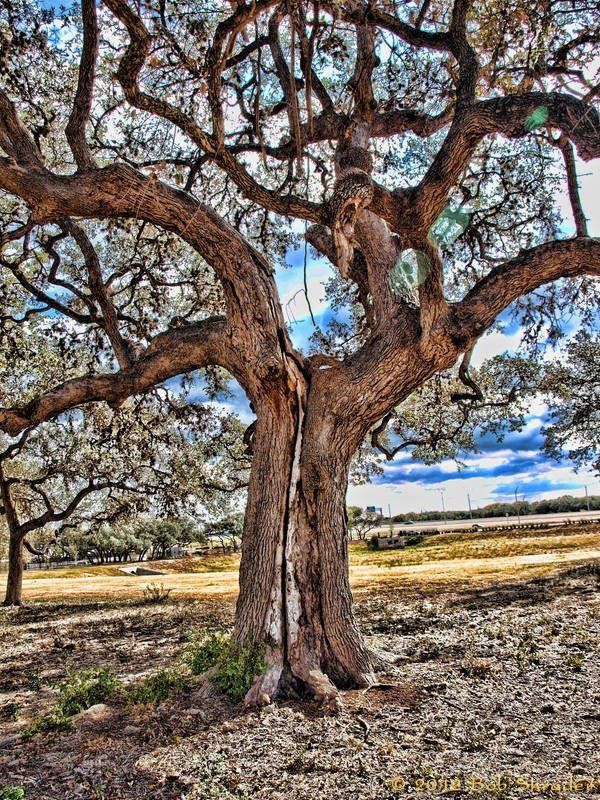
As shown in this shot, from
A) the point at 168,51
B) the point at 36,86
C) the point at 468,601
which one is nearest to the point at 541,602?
the point at 468,601

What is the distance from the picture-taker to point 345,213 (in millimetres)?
5176

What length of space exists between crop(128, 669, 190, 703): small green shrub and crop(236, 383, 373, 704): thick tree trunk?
0.63 m

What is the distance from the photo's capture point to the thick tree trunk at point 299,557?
4.88m

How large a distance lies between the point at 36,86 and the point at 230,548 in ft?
157

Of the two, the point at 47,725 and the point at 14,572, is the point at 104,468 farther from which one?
the point at 47,725

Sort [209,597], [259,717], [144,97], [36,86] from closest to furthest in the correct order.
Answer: [259,717] → [144,97] → [36,86] → [209,597]

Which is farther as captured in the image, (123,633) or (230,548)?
(230,548)

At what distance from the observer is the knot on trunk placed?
512 centimetres

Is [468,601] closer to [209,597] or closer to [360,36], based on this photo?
[209,597]

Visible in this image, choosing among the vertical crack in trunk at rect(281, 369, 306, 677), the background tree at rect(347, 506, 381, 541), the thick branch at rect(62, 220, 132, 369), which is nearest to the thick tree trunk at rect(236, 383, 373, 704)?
the vertical crack in trunk at rect(281, 369, 306, 677)

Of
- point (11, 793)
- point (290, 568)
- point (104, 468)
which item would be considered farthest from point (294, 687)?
point (104, 468)

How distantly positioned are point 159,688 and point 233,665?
0.77 metres

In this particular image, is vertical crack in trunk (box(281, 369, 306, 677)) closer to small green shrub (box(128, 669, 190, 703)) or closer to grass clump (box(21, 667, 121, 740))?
small green shrub (box(128, 669, 190, 703))

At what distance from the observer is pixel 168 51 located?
7.25 metres
